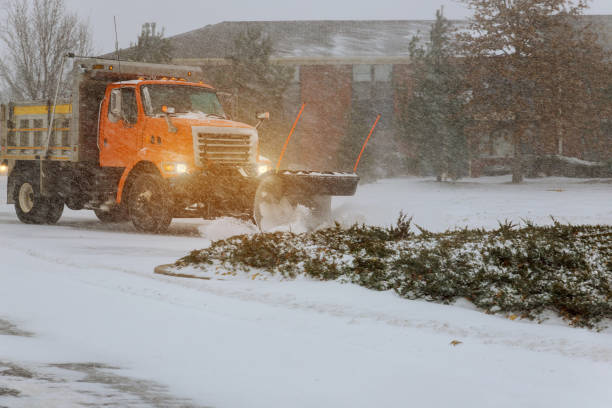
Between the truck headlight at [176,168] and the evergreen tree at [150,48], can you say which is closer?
the truck headlight at [176,168]

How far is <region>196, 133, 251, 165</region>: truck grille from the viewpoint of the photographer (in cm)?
1458

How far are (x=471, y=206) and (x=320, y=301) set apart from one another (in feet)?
43.1

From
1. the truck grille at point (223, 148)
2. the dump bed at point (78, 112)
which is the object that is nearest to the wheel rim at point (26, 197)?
the dump bed at point (78, 112)

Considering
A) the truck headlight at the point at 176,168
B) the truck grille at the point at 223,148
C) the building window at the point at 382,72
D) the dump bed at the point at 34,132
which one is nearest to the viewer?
the truck headlight at the point at 176,168

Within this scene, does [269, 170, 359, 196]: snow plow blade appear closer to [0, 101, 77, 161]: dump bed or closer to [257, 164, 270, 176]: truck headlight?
[257, 164, 270, 176]: truck headlight

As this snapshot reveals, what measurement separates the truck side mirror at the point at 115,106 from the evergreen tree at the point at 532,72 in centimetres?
1875

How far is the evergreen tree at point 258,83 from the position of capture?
33.4 meters

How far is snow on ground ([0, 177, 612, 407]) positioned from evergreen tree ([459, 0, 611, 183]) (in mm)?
23110

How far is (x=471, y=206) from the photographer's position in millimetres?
20500

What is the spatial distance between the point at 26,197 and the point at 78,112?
3058 millimetres

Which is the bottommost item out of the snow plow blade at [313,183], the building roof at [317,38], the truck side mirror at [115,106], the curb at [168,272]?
the curb at [168,272]

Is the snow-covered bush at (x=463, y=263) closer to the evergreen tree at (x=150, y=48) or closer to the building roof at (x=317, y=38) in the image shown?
the evergreen tree at (x=150, y=48)

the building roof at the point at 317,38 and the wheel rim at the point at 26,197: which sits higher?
the building roof at the point at 317,38

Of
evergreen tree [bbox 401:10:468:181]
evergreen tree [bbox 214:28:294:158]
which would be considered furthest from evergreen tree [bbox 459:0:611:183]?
evergreen tree [bbox 214:28:294:158]
